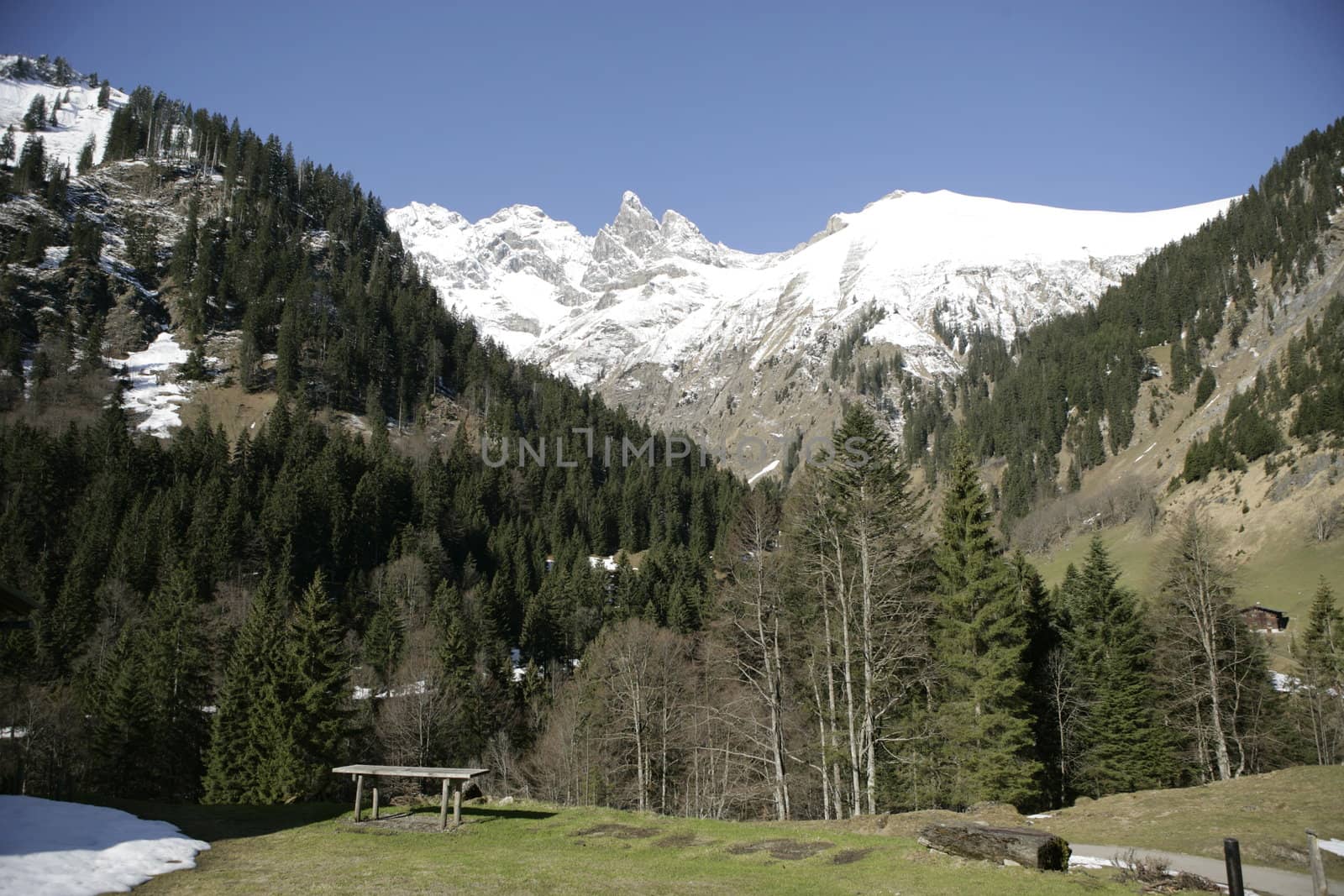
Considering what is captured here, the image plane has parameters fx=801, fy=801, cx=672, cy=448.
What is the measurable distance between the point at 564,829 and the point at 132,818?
11.5 metres

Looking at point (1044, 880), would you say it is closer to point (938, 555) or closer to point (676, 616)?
point (938, 555)

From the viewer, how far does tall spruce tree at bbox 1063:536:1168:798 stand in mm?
44000

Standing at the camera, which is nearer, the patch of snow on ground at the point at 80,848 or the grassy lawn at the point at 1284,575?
the patch of snow on ground at the point at 80,848

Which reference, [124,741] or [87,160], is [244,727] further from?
[87,160]

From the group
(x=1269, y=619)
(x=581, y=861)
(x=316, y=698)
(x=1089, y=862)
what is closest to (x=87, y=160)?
(x=316, y=698)

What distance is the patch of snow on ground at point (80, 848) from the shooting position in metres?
14.4

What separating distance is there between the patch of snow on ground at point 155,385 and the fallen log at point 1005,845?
432ft

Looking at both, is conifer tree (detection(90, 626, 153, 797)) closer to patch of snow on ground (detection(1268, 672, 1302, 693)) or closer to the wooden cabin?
patch of snow on ground (detection(1268, 672, 1302, 693))

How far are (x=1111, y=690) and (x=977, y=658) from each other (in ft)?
52.9

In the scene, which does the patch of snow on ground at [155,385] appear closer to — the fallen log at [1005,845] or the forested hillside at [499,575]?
the forested hillside at [499,575]

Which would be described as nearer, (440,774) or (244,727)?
(440,774)

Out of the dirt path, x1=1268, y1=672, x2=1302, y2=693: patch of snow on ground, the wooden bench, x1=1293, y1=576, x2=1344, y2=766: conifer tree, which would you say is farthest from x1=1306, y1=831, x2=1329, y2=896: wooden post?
x1=1268, y1=672, x2=1302, y2=693: patch of snow on ground

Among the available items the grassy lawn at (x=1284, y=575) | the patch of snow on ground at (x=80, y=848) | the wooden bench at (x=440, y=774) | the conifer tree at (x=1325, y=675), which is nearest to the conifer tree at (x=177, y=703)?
the wooden bench at (x=440, y=774)

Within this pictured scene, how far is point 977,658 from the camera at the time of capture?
114ft
